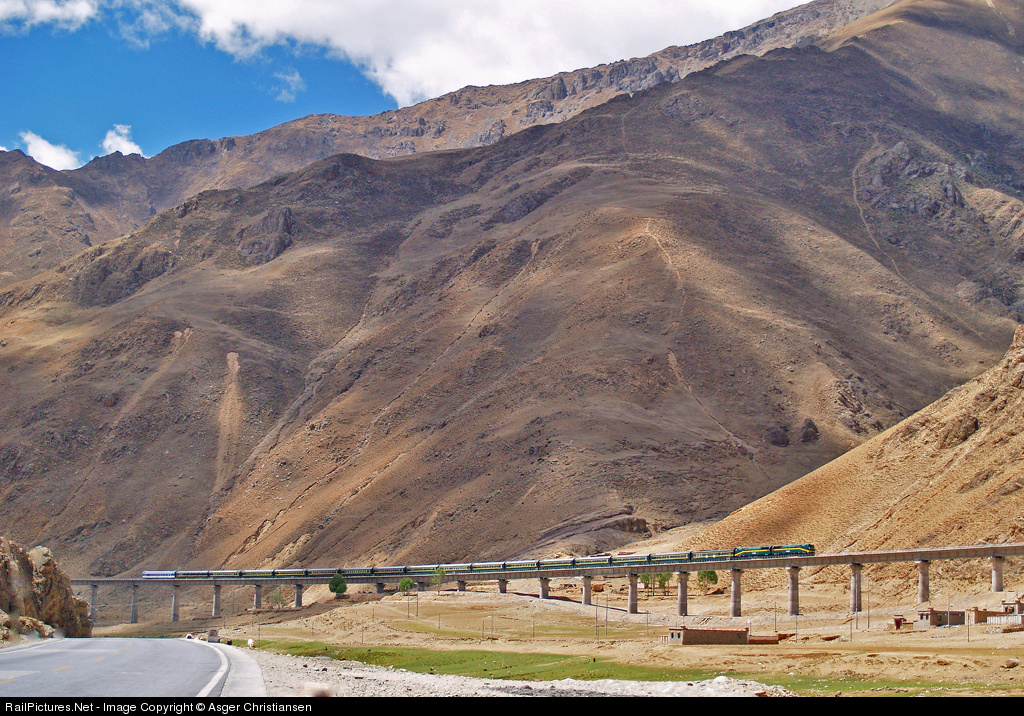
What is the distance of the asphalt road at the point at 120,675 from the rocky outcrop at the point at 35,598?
12.4m

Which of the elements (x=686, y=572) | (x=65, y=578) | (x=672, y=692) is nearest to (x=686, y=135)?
(x=686, y=572)

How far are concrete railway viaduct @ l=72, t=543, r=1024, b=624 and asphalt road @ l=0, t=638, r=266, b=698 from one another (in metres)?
40.9

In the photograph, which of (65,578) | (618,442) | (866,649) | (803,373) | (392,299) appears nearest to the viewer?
(866,649)

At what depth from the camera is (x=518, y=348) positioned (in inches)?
5133

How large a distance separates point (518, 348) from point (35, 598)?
279 feet

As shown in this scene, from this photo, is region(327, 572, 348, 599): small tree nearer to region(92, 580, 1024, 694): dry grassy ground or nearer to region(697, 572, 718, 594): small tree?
region(92, 580, 1024, 694): dry grassy ground

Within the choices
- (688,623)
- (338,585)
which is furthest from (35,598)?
(338,585)

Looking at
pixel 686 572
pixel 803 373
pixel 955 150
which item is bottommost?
pixel 686 572

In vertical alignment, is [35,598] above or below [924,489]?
below

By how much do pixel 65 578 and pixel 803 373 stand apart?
85.0m

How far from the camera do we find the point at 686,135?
636 ft

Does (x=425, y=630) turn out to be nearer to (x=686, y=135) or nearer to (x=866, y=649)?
(x=866, y=649)

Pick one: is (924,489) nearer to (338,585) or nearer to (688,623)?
(688,623)

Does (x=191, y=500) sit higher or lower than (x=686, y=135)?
lower
